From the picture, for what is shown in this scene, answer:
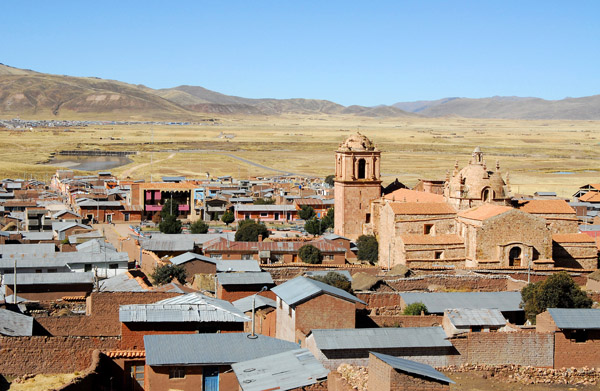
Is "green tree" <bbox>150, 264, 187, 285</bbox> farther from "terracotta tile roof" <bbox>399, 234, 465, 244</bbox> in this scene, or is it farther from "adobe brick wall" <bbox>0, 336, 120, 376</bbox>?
"adobe brick wall" <bbox>0, 336, 120, 376</bbox>

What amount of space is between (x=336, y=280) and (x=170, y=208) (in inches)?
1414

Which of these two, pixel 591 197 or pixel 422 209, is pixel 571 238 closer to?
pixel 422 209

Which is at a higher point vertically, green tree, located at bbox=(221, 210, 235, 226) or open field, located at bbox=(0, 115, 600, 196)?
open field, located at bbox=(0, 115, 600, 196)

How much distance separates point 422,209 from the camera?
40750 mm

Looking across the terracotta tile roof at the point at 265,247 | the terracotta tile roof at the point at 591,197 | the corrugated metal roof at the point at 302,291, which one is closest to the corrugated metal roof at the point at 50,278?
the terracotta tile roof at the point at 265,247

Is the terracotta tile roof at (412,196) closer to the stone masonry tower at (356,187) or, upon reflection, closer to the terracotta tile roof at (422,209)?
the stone masonry tower at (356,187)

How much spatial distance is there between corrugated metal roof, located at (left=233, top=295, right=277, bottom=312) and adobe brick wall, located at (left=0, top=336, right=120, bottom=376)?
6.56 meters

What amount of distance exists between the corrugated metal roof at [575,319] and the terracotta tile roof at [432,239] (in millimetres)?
14909

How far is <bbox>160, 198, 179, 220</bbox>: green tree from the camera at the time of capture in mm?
63244

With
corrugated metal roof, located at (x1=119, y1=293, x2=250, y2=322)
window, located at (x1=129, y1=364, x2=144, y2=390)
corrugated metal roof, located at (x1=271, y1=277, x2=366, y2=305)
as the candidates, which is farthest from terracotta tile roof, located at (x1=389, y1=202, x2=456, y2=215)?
window, located at (x1=129, y1=364, x2=144, y2=390)

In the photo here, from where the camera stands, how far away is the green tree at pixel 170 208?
63.2m

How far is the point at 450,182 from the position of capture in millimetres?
42625

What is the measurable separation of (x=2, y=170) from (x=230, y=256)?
244 ft

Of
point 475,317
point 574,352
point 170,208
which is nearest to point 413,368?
point 574,352
